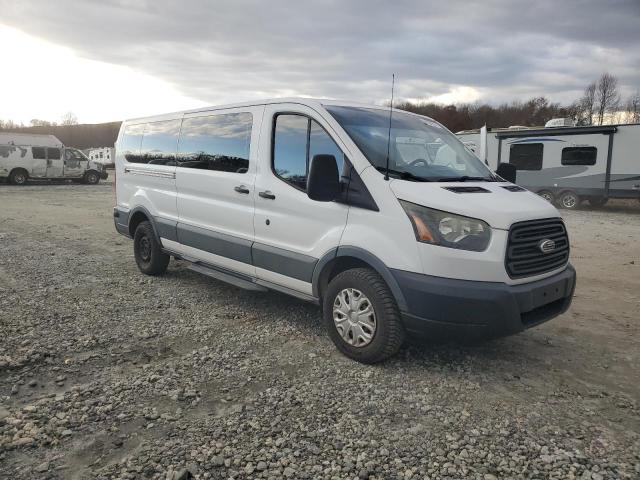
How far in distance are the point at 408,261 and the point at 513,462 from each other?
4.66ft

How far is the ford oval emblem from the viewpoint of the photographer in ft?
12.5

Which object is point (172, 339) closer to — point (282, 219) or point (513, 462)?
point (282, 219)

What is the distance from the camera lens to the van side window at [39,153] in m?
23.7

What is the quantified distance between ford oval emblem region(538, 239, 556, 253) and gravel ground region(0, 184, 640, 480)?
0.98m

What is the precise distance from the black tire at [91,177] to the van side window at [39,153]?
2.23 metres

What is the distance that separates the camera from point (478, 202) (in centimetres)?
364

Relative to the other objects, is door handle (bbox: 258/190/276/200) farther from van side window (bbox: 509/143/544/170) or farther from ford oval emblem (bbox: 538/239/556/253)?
van side window (bbox: 509/143/544/170)

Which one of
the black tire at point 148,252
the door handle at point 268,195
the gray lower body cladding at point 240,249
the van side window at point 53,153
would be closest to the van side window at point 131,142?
the black tire at point 148,252

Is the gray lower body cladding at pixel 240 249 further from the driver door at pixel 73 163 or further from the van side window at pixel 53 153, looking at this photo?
the driver door at pixel 73 163

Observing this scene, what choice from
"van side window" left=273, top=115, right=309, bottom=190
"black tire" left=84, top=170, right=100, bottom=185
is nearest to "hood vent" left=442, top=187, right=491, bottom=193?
"van side window" left=273, top=115, right=309, bottom=190

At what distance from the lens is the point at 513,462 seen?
2.81m

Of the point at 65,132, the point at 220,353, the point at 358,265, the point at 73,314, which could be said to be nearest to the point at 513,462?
the point at 358,265

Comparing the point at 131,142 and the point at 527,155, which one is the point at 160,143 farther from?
the point at 527,155

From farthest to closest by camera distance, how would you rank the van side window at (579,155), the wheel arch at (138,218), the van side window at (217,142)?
1. the van side window at (579,155)
2. the wheel arch at (138,218)
3. the van side window at (217,142)
